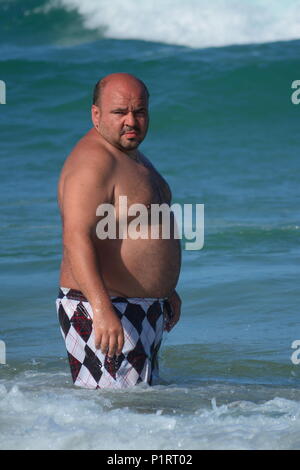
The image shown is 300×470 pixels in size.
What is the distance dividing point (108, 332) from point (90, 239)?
1.32 feet

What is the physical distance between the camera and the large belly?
4.18 metres

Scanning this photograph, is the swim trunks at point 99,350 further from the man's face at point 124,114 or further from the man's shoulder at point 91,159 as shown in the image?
the man's face at point 124,114

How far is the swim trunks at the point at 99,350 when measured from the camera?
4117 millimetres

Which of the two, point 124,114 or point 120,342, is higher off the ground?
point 124,114

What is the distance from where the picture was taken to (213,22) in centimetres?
1858

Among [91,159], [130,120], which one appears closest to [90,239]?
[91,159]

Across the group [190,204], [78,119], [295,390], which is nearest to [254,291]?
[295,390]

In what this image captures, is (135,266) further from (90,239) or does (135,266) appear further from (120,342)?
(120,342)

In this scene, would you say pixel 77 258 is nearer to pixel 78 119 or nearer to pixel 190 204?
pixel 190 204

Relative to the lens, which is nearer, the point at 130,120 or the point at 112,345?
the point at 112,345

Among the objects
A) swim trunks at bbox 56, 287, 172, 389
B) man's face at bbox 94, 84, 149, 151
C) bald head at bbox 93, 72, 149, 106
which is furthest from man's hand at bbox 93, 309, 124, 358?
bald head at bbox 93, 72, 149, 106

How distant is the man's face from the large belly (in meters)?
0.44

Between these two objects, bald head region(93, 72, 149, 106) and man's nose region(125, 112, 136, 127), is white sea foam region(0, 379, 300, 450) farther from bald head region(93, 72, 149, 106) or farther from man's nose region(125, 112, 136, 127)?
bald head region(93, 72, 149, 106)

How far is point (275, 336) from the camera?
5.85 metres
